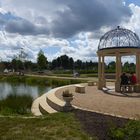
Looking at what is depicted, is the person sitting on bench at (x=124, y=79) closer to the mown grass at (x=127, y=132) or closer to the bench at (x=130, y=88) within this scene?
the bench at (x=130, y=88)

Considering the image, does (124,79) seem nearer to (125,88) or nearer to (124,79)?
(124,79)

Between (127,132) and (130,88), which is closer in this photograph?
(127,132)

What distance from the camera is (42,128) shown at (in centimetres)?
958

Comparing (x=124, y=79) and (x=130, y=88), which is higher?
(x=124, y=79)

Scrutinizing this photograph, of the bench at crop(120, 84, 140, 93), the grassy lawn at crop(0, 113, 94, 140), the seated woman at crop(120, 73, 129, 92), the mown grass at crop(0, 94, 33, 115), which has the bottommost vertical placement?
the mown grass at crop(0, 94, 33, 115)

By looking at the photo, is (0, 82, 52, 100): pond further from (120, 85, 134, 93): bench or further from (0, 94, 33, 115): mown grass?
(120, 85, 134, 93): bench

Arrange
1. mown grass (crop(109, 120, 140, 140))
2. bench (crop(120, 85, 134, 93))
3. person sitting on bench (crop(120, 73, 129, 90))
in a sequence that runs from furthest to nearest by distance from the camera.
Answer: person sitting on bench (crop(120, 73, 129, 90)) < bench (crop(120, 85, 134, 93)) < mown grass (crop(109, 120, 140, 140))

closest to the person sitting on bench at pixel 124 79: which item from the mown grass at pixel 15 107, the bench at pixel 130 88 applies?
the bench at pixel 130 88

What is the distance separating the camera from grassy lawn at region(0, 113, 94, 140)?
8719mm

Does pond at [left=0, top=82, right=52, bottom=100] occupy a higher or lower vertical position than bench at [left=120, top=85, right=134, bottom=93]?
lower

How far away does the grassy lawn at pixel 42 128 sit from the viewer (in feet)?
28.6

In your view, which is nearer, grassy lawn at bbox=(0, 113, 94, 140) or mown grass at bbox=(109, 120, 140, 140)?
mown grass at bbox=(109, 120, 140, 140)

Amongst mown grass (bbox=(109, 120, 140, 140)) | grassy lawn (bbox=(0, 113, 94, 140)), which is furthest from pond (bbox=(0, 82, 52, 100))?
mown grass (bbox=(109, 120, 140, 140))

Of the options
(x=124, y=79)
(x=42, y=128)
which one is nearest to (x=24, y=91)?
(x=124, y=79)
